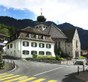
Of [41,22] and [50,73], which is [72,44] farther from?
[50,73]

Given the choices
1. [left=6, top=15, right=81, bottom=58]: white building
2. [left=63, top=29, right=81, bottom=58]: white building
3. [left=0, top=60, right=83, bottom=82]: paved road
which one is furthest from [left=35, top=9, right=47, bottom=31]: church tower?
[left=0, top=60, right=83, bottom=82]: paved road

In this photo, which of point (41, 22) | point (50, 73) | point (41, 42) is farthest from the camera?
point (41, 22)

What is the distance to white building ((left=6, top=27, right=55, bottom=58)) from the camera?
81.4 meters

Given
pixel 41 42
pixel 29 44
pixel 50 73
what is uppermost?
pixel 41 42

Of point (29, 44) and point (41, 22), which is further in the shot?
point (41, 22)

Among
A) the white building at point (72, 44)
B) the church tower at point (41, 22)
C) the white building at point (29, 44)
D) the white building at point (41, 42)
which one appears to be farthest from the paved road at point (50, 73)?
the church tower at point (41, 22)

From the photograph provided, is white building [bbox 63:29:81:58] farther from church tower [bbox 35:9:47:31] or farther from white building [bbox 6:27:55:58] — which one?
church tower [bbox 35:9:47:31]

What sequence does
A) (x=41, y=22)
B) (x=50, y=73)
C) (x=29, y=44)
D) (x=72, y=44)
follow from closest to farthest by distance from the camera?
(x=50, y=73) < (x=29, y=44) < (x=72, y=44) < (x=41, y=22)

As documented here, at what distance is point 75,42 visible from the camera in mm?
100250

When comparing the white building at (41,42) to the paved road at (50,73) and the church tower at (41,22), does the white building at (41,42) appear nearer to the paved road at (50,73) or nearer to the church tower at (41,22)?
the church tower at (41,22)

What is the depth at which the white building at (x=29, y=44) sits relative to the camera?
81438mm

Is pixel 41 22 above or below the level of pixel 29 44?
above

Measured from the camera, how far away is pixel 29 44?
83.4 m

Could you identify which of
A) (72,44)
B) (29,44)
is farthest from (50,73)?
(72,44)
